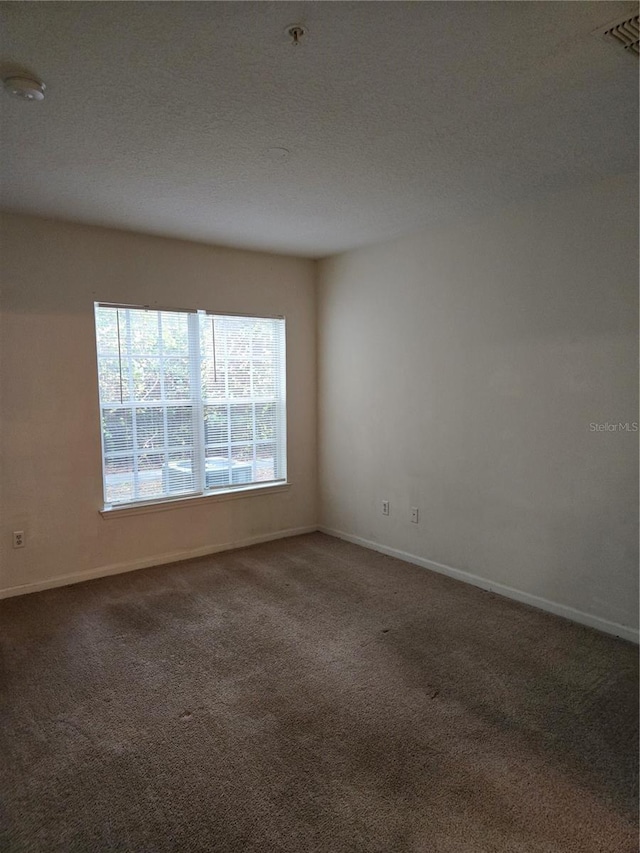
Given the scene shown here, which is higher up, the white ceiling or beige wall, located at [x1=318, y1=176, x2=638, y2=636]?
the white ceiling

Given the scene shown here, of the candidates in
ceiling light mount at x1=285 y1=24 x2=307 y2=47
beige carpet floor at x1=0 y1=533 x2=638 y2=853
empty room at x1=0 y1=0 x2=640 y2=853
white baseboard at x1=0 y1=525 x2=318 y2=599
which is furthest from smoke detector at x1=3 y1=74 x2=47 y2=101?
white baseboard at x1=0 y1=525 x2=318 y2=599

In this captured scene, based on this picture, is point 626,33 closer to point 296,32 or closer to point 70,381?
point 296,32

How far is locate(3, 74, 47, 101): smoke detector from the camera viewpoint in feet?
5.94

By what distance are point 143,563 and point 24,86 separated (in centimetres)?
316

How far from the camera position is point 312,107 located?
2.05 metres

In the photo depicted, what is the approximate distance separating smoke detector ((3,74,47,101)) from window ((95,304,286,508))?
195cm

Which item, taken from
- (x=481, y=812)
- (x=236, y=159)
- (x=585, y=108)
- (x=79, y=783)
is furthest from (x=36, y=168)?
(x=481, y=812)

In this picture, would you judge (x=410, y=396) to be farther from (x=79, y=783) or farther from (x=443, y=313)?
(x=79, y=783)

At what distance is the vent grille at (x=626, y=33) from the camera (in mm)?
1588

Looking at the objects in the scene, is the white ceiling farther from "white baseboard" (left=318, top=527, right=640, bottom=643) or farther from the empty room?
"white baseboard" (left=318, top=527, right=640, bottom=643)

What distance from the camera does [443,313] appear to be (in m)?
3.76

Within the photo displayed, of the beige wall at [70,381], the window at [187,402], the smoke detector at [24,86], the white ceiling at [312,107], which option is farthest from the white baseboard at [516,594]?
the smoke detector at [24,86]

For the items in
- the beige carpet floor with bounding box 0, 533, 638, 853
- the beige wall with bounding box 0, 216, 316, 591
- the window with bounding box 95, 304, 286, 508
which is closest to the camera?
the beige carpet floor with bounding box 0, 533, 638, 853

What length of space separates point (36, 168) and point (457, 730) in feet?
10.6
